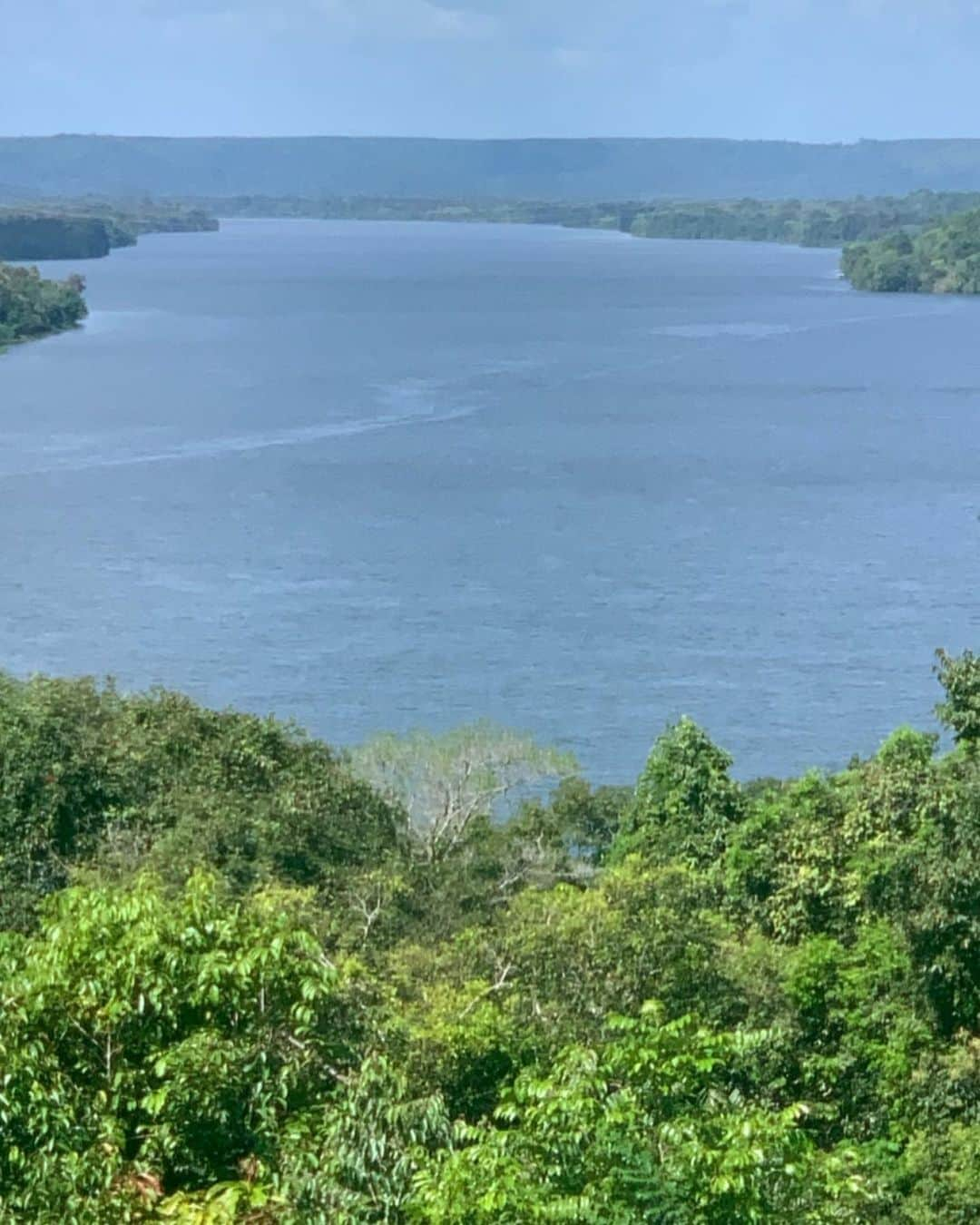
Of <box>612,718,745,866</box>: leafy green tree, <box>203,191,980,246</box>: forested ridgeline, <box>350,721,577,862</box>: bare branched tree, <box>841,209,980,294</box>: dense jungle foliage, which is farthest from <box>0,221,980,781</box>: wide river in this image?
<box>203,191,980,246</box>: forested ridgeline

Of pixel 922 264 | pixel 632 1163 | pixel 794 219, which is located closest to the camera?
pixel 632 1163

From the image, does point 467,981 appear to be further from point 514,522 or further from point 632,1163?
point 514,522

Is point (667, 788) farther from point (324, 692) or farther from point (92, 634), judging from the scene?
point (92, 634)

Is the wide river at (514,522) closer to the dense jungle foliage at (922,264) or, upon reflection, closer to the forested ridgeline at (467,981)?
the forested ridgeline at (467,981)

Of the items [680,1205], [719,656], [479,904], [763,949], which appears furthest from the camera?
[719,656]

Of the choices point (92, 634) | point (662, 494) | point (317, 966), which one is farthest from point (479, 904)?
point (662, 494)

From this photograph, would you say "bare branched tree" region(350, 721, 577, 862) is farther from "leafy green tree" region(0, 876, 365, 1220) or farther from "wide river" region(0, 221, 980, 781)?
"leafy green tree" region(0, 876, 365, 1220)

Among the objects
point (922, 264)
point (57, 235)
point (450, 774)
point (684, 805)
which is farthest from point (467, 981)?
point (57, 235)
